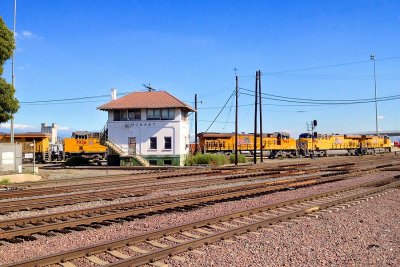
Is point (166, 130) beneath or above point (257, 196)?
above

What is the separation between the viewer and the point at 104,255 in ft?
21.1

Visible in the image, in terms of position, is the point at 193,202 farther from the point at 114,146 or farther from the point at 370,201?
the point at 114,146

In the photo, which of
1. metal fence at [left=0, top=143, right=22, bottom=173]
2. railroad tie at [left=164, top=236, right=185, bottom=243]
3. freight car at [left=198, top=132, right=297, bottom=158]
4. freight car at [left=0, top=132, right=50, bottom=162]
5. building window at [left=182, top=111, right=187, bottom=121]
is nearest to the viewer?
railroad tie at [left=164, top=236, right=185, bottom=243]

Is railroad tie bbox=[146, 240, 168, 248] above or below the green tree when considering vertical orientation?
below

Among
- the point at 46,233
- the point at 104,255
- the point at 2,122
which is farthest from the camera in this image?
the point at 2,122

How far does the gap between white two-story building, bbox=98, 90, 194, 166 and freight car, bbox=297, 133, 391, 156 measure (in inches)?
839

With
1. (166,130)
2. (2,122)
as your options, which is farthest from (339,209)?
(166,130)

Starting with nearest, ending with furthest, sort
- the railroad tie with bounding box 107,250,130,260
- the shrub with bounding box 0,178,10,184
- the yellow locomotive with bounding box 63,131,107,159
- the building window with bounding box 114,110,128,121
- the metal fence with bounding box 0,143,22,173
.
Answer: the railroad tie with bounding box 107,250,130,260
the shrub with bounding box 0,178,10,184
the metal fence with bounding box 0,143,22,173
the building window with bounding box 114,110,128,121
the yellow locomotive with bounding box 63,131,107,159

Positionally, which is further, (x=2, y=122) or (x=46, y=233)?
(x=2, y=122)

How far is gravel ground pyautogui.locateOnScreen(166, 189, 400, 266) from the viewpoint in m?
6.14

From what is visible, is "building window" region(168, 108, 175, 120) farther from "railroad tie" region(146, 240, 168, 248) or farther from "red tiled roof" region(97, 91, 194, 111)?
"railroad tie" region(146, 240, 168, 248)

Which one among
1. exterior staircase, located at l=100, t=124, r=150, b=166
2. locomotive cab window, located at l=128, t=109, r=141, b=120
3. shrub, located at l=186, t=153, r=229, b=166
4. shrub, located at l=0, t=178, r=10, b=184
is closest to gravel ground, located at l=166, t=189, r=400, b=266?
shrub, located at l=0, t=178, r=10, b=184

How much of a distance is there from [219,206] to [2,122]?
56.7ft

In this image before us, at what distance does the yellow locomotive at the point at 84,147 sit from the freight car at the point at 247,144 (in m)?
12.3
